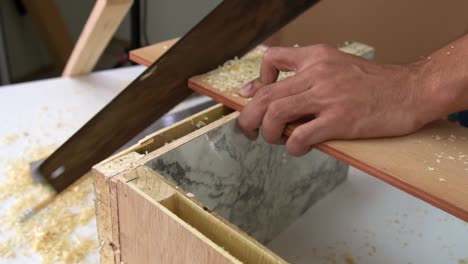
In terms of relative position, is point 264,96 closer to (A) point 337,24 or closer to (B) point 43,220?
(B) point 43,220

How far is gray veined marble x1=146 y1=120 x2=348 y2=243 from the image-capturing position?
593 millimetres

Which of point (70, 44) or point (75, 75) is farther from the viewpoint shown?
point (70, 44)

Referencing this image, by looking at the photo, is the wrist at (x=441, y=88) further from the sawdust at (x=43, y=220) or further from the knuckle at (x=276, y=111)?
the sawdust at (x=43, y=220)

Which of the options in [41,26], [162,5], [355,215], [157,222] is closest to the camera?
[157,222]

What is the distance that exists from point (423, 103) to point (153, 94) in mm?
423

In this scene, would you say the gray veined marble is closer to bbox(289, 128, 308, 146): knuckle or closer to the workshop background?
bbox(289, 128, 308, 146): knuckle

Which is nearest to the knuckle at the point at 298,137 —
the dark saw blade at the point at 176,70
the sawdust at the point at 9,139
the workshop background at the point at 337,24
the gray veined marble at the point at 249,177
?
the gray veined marble at the point at 249,177

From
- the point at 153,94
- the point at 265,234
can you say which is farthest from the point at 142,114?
the point at 265,234

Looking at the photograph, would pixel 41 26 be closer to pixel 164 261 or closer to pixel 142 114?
pixel 142 114

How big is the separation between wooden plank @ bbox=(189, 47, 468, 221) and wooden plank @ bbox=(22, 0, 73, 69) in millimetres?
1872

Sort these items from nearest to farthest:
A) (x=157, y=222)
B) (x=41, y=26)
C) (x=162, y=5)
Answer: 1. (x=157, y=222)
2. (x=162, y=5)
3. (x=41, y=26)

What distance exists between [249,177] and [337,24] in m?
0.96

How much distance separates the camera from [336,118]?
0.55 metres

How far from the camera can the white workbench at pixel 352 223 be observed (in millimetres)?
770
